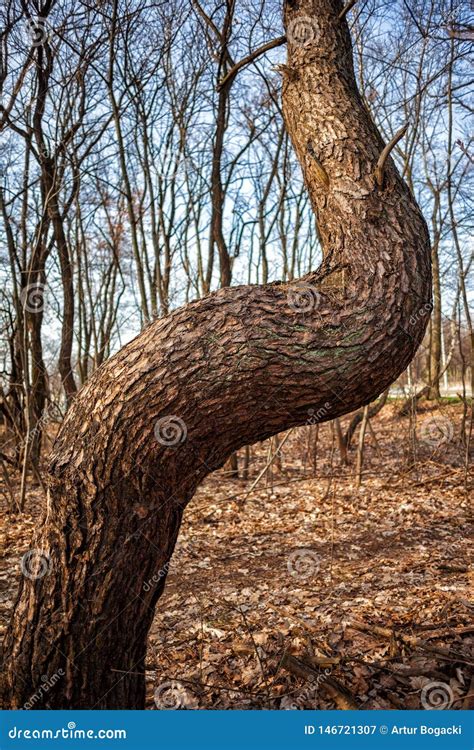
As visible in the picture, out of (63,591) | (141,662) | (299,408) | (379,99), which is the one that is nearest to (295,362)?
(299,408)

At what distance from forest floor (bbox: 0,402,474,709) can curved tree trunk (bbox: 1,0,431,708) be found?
1.95ft

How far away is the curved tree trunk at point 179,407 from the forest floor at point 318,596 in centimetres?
59

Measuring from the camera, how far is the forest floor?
2391 mm

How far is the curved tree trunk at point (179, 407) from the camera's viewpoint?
1966 mm

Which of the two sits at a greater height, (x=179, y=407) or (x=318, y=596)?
(x=179, y=407)

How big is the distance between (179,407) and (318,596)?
2.32 m

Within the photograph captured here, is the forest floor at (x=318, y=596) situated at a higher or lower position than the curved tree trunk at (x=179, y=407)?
lower

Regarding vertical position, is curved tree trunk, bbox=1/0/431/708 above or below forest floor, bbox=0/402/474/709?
above

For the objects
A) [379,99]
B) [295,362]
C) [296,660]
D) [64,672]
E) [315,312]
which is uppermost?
[379,99]

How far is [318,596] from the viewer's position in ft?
12.1

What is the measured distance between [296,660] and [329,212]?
6.59 feet

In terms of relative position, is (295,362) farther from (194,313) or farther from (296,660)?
(296,660)

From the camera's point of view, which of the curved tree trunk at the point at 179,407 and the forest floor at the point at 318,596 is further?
the forest floor at the point at 318,596

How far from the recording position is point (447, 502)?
6023 mm
